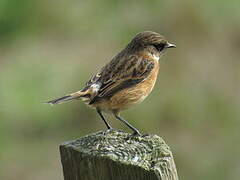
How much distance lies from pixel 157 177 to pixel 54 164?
206 inches

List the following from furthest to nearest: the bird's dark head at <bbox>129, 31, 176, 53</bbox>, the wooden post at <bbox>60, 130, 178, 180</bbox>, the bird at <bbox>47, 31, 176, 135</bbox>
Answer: the bird's dark head at <bbox>129, 31, 176, 53</bbox>, the bird at <bbox>47, 31, 176, 135</bbox>, the wooden post at <bbox>60, 130, 178, 180</bbox>

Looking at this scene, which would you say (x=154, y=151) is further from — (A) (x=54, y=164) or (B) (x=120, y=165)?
(A) (x=54, y=164)

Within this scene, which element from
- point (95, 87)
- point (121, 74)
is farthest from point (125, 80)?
point (95, 87)

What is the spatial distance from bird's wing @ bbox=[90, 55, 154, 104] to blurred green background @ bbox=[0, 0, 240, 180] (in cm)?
234

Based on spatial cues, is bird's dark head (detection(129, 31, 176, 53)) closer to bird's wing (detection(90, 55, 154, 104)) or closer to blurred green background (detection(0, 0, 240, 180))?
bird's wing (detection(90, 55, 154, 104))

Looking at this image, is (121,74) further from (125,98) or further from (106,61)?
(106,61)

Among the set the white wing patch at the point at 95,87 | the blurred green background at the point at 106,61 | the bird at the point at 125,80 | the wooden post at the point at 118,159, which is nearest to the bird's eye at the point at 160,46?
the bird at the point at 125,80

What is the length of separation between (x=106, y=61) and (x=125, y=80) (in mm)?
3766

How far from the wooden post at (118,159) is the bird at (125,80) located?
1.69m

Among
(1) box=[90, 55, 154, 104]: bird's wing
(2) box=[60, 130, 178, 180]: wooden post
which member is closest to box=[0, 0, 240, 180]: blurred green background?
(1) box=[90, 55, 154, 104]: bird's wing

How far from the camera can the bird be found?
237 inches

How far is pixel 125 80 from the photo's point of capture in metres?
6.27

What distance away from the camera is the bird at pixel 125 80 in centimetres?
602

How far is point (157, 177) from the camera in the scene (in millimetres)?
3609
